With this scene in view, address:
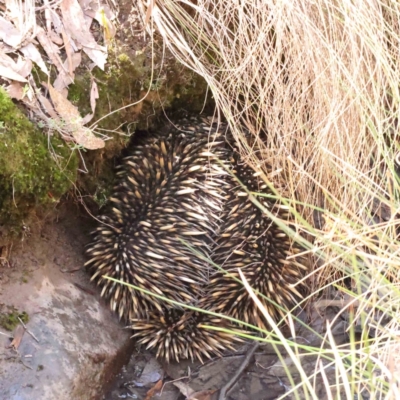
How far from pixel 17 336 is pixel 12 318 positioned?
3.0 inches

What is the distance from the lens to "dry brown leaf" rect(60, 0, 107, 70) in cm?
216

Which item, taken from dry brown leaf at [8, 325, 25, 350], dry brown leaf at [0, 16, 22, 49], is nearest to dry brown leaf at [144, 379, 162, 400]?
dry brown leaf at [8, 325, 25, 350]

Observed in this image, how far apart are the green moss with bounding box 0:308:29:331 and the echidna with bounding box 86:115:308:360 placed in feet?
1.37

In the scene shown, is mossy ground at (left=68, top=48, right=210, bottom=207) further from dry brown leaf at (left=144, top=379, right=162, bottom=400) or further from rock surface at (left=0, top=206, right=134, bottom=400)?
dry brown leaf at (left=144, top=379, right=162, bottom=400)

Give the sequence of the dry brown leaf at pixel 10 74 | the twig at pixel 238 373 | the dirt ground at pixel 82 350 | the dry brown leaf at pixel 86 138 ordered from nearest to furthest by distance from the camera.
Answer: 1. the dry brown leaf at pixel 10 74
2. the dry brown leaf at pixel 86 138
3. the dirt ground at pixel 82 350
4. the twig at pixel 238 373

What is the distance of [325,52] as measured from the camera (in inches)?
80.0

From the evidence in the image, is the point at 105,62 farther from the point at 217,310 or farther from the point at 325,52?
the point at 217,310

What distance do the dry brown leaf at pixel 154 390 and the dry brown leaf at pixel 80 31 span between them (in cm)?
148

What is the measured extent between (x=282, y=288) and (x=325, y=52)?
1051 millimetres

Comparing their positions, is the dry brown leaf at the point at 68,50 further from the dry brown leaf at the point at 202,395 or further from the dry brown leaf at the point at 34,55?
the dry brown leaf at the point at 202,395

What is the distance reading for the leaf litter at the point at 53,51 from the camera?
6.55 ft

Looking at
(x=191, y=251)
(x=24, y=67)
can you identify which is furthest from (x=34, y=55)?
(x=191, y=251)

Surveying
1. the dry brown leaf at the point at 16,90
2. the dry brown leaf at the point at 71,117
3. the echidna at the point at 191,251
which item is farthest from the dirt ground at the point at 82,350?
the dry brown leaf at the point at 16,90

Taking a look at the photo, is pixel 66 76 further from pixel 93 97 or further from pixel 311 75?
pixel 311 75
